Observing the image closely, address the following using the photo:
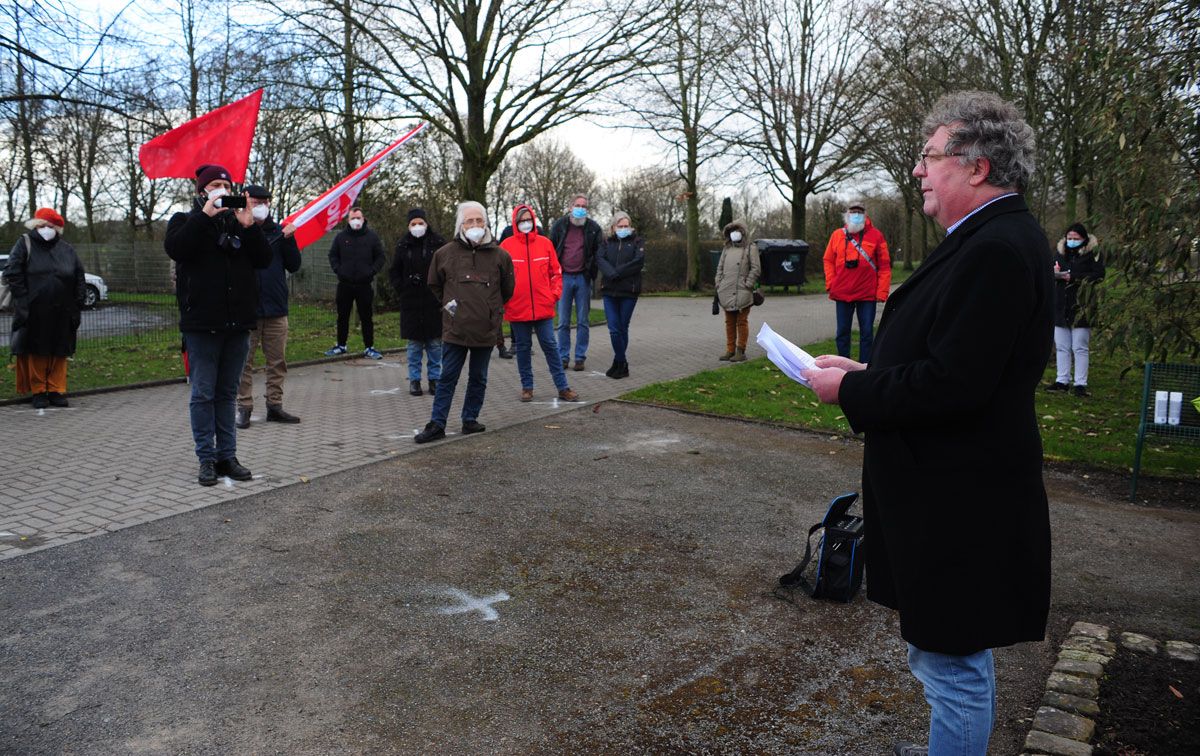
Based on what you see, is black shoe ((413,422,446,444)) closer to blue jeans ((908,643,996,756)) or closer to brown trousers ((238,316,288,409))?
brown trousers ((238,316,288,409))

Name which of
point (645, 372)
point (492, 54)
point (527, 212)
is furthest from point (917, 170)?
→ point (492, 54)

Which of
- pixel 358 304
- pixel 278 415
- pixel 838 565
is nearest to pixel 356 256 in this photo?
pixel 358 304

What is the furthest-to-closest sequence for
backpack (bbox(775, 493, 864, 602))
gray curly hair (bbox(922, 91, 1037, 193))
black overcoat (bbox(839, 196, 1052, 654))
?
backpack (bbox(775, 493, 864, 602)) → gray curly hair (bbox(922, 91, 1037, 193)) → black overcoat (bbox(839, 196, 1052, 654))

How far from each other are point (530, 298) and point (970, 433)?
7.50 metres

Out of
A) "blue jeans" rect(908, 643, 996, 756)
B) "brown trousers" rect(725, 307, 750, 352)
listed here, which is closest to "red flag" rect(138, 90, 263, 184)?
"blue jeans" rect(908, 643, 996, 756)

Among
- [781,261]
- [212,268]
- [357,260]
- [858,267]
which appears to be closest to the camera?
[212,268]

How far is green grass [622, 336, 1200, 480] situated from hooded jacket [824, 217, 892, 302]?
1.36 metres

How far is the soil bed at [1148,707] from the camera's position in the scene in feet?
10.00

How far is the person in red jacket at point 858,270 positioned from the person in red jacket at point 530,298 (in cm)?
349

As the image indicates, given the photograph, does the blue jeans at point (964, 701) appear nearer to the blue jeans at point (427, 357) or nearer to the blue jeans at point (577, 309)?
the blue jeans at point (427, 357)

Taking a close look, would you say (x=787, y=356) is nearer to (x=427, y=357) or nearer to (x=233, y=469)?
(x=233, y=469)

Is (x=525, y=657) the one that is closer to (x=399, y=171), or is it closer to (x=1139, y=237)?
(x=1139, y=237)

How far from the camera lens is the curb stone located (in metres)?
3.03

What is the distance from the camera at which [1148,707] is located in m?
3.30
